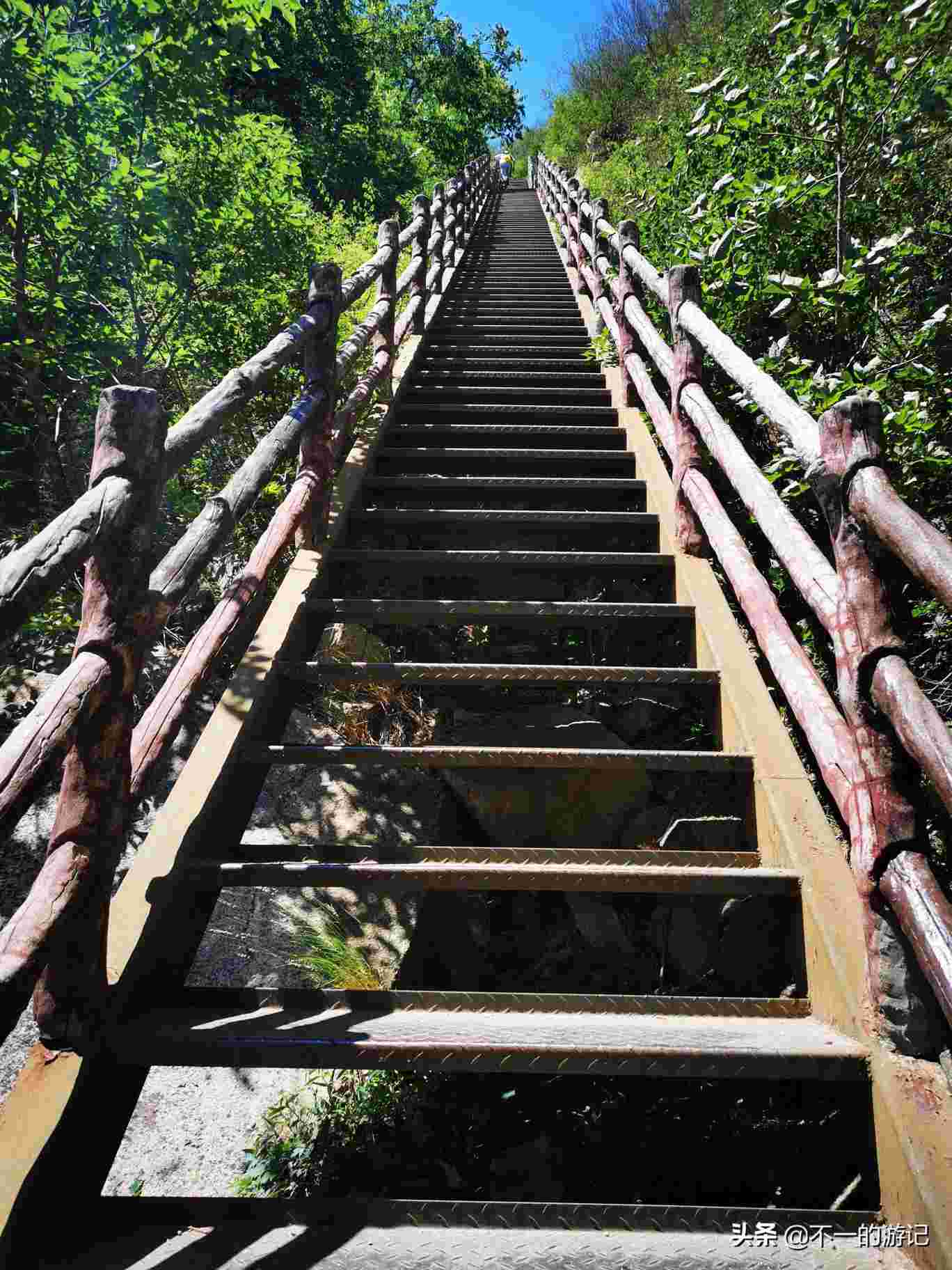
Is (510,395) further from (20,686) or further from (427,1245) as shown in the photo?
(427,1245)

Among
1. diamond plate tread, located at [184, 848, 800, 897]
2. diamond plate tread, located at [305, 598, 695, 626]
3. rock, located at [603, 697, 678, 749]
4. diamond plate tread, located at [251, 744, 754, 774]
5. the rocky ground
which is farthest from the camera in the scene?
rock, located at [603, 697, 678, 749]

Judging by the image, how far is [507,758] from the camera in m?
2.07

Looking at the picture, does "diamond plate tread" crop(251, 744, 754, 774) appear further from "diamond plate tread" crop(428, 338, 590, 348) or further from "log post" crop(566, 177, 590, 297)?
"log post" crop(566, 177, 590, 297)

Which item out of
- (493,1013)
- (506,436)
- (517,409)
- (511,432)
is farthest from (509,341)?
(493,1013)

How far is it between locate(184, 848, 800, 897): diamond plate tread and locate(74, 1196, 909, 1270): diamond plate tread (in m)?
0.60

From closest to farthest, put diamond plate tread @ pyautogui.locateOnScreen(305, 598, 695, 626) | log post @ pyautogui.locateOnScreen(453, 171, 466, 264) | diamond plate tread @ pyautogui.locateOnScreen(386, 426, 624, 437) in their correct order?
diamond plate tread @ pyautogui.locateOnScreen(305, 598, 695, 626) < diamond plate tread @ pyautogui.locateOnScreen(386, 426, 624, 437) < log post @ pyautogui.locateOnScreen(453, 171, 466, 264)

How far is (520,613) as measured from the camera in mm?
2668

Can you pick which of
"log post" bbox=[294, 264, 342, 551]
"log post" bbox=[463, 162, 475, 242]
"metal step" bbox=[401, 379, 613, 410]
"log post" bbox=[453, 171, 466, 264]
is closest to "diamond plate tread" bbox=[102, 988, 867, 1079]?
"log post" bbox=[294, 264, 342, 551]

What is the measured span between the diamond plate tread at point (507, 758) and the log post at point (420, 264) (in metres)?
4.83

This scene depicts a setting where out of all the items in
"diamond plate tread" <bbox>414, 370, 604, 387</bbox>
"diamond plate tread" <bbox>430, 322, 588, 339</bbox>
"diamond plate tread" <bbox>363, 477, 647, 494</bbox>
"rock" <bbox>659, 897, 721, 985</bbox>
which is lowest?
"rock" <bbox>659, 897, 721, 985</bbox>

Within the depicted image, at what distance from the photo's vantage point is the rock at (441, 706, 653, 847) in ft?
11.7

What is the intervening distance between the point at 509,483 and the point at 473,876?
2287 millimetres

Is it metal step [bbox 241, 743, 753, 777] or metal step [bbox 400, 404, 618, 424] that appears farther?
metal step [bbox 400, 404, 618, 424]

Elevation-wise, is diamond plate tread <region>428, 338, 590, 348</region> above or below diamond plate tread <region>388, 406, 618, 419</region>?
above
